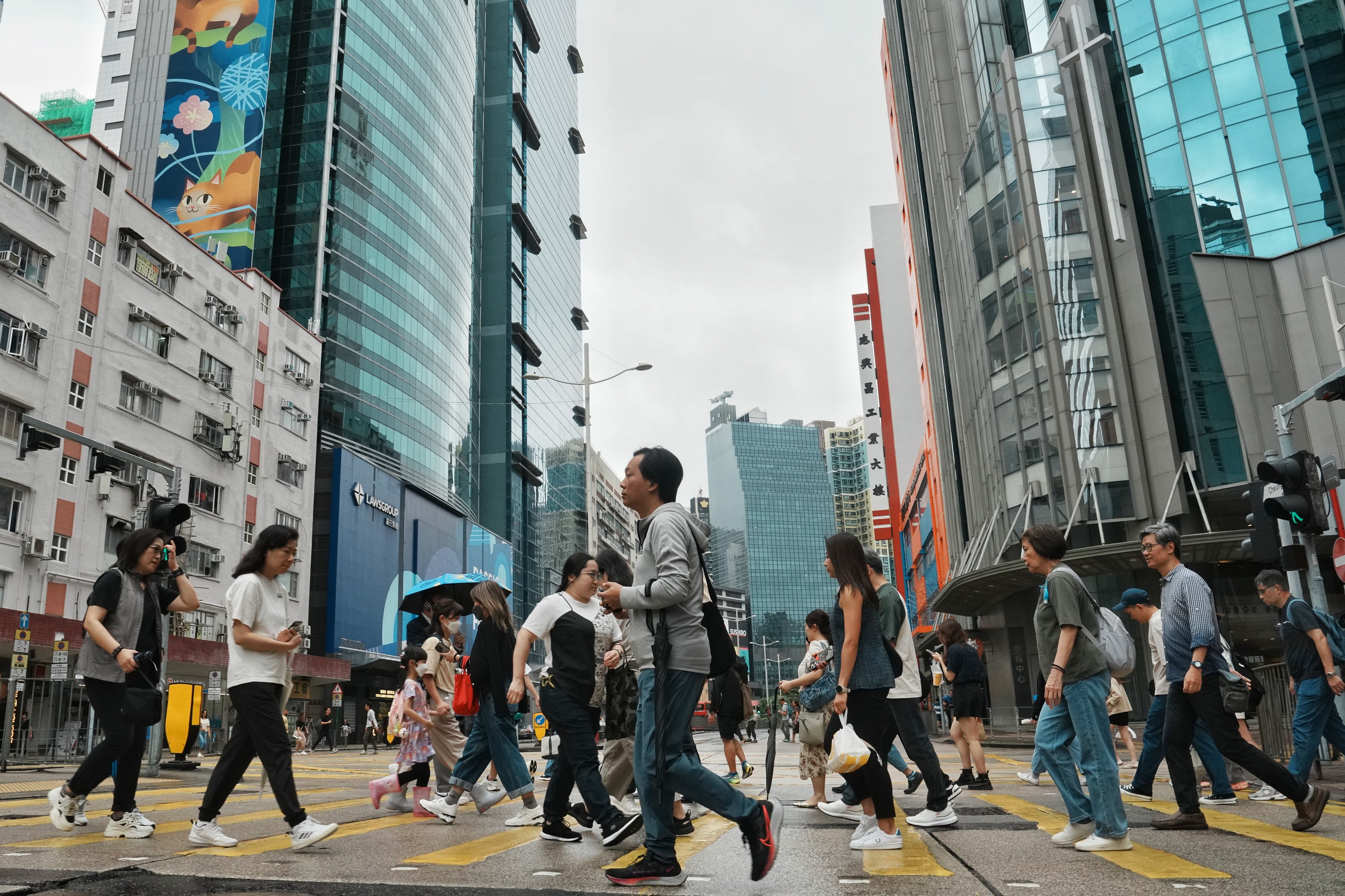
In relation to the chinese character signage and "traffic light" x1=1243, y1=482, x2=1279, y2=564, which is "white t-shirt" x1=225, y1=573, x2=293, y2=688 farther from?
the chinese character signage

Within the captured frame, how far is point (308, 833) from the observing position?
497cm

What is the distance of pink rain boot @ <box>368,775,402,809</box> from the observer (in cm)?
758

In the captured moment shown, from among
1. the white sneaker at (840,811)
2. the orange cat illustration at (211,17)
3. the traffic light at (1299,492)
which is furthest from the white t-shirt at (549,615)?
the orange cat illustration at (211,17)

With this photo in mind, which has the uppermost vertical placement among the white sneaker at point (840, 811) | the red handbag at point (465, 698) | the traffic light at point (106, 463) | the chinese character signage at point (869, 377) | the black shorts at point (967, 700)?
the chinese character signage at point (869, 377)

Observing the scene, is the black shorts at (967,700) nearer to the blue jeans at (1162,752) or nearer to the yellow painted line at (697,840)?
the blue jeans at (1162,752)

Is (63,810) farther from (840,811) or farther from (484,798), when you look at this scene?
(840,811)

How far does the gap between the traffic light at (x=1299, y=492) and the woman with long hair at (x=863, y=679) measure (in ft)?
19.1

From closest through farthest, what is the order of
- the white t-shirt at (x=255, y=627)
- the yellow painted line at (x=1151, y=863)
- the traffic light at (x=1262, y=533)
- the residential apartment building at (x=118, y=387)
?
the yellow painted line at (x=1151, y=863) < the white t-shirt at (x=255, y=627) < the traffic light at (x=1262, y=533) < the residential apartment building at (x=118, y=387)

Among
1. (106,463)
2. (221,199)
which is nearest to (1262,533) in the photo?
(106,463)

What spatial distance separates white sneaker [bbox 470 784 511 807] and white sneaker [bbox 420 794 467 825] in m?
0.38

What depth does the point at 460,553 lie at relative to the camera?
213 feet

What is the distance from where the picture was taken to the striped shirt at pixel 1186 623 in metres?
5.98

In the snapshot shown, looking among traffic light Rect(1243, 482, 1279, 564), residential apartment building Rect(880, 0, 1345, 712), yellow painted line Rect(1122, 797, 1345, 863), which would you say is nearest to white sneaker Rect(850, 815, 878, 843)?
yellow painted line Rect(1122, 797, 1345, 863)

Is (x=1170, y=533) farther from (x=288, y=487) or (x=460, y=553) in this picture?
(x=460, y=553)
